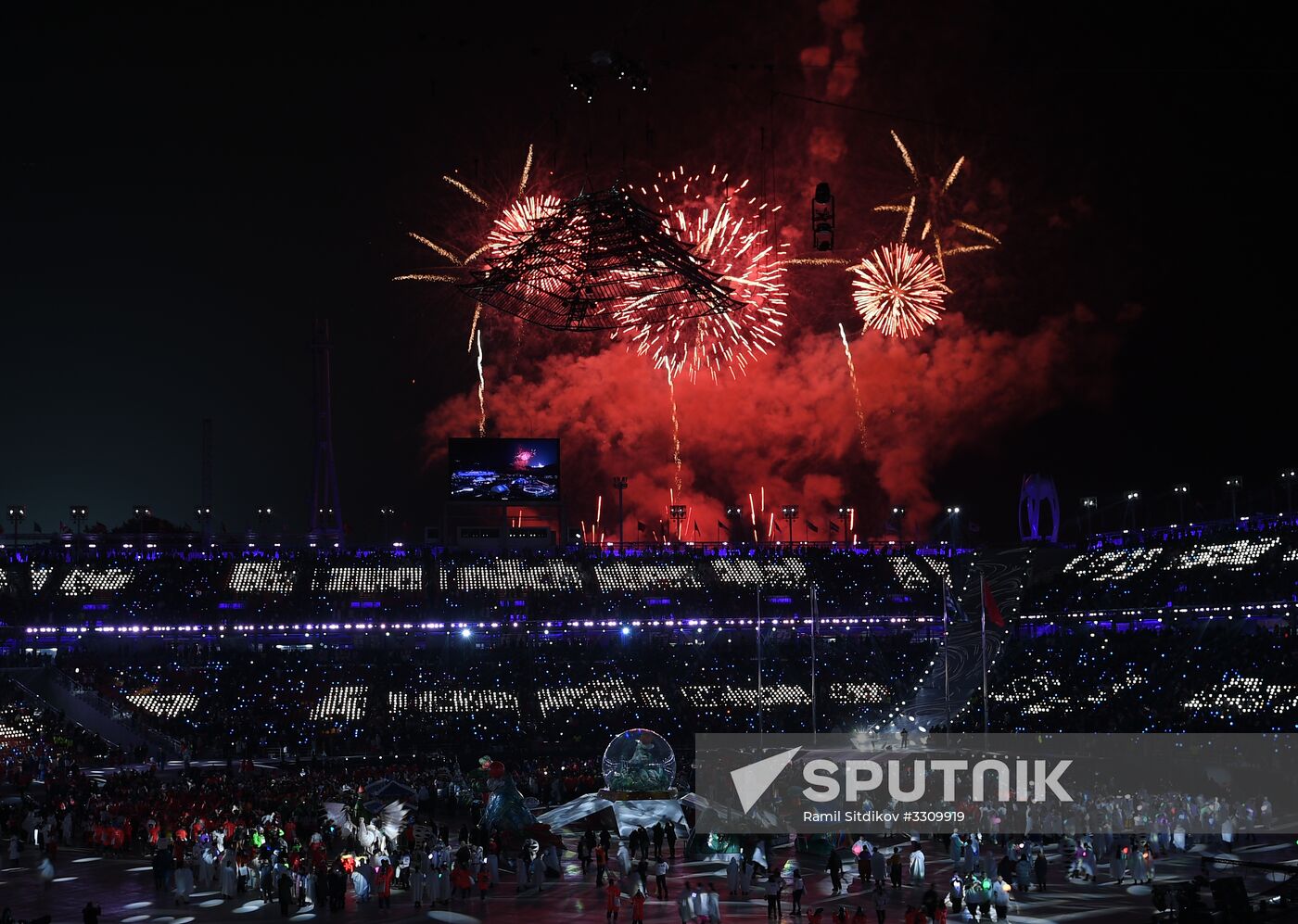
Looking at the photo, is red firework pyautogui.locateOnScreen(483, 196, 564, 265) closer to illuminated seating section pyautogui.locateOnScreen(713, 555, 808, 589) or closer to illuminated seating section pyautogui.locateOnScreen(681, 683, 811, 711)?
illuminated seating section pyautogui.locateOnScreen(681, 683, 811, 711)

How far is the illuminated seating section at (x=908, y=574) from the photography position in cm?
8644

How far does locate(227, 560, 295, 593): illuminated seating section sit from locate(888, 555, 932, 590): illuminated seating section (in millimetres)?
34543

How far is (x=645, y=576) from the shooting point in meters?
86.9

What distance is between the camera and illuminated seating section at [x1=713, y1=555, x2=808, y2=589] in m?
86.6

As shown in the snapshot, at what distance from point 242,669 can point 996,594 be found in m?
41.0

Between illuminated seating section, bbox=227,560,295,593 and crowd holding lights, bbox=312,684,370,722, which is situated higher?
illuminated seating section, bbox=227,560,295,593

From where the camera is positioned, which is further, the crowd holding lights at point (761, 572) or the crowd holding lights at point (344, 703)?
the crowd holding lights at point (761, 572)

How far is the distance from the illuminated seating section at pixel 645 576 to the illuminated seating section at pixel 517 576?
5.32 ft

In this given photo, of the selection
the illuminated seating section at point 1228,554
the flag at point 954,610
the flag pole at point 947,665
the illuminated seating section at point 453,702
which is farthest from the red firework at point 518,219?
the illuminated seating section at point 1228,554

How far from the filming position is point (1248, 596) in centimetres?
6838

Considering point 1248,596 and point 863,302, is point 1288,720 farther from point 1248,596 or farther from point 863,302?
point 863,302

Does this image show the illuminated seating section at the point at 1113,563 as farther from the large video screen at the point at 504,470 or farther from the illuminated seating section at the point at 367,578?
the illuminated seating section at the point at 367,578

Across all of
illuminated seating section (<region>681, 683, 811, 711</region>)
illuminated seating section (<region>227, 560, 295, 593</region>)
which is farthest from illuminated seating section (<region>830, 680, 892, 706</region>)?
illuminated seating section (<region>227, 560, 295, 593</region>)

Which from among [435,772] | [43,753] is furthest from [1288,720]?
[43,753]
